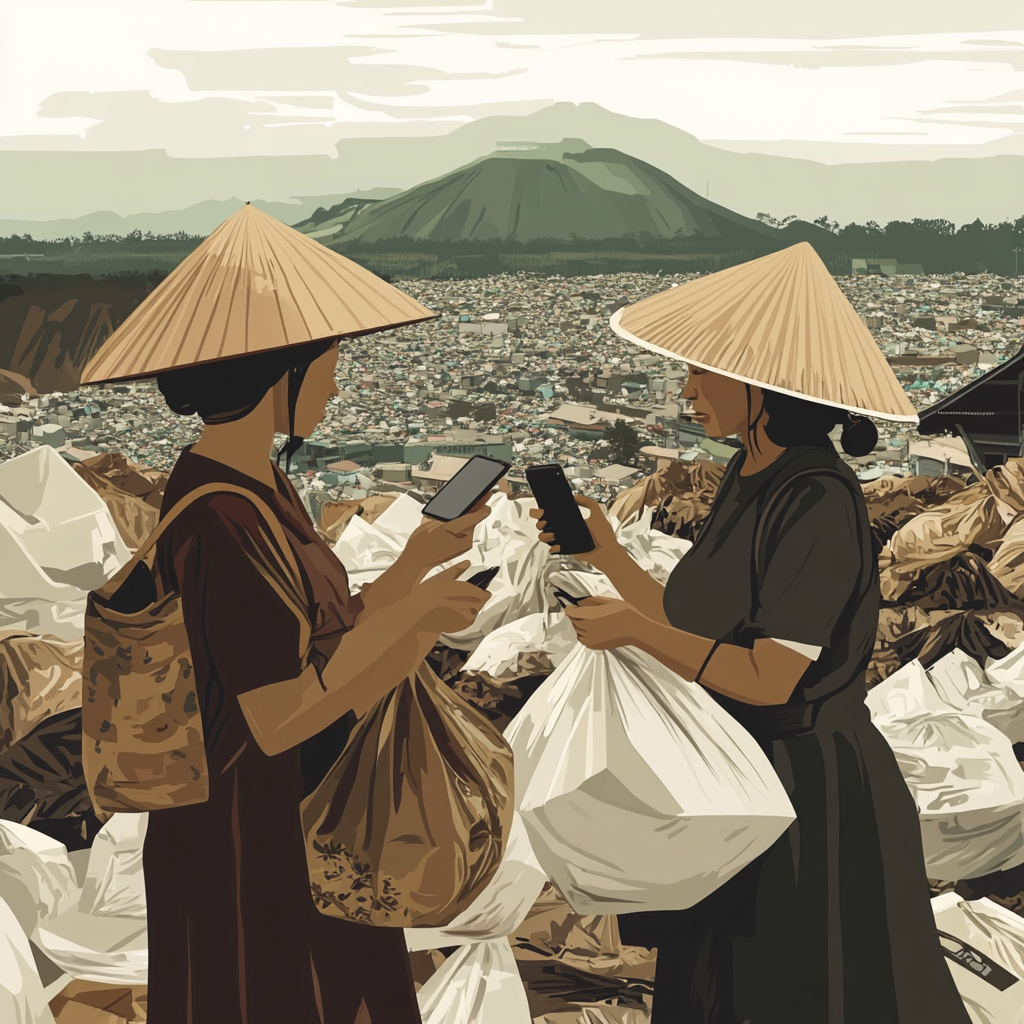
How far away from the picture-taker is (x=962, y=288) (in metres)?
4.94

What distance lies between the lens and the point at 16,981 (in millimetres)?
1102

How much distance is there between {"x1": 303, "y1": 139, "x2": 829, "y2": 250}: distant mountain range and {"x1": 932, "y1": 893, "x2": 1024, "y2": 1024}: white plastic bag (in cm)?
372

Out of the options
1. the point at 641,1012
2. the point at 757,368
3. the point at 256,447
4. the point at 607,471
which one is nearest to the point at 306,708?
the point at 256,447

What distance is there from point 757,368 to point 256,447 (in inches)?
22.4

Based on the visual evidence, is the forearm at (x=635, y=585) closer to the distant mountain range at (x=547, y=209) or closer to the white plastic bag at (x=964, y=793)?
the white plastic bag at (x=964, y=793)

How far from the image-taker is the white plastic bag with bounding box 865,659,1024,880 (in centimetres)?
178

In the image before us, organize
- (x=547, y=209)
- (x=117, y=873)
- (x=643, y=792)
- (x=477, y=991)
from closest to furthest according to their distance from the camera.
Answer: (x=643, y=792)
(x=477, y=991)
(x=117, y=873)
(x=547, y=209)

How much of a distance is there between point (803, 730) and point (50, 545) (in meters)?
2.09

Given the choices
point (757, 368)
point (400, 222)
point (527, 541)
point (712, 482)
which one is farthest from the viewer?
point (400, 222)

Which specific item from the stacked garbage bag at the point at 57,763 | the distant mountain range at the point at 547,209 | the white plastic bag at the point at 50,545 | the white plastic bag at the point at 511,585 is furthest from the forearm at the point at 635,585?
the distant mountain range at the point at 547,209

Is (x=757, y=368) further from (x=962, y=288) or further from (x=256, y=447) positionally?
(x=962, y=288)

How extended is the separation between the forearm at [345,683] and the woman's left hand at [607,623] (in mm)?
290

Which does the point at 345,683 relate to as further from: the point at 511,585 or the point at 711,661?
the point at 511,585

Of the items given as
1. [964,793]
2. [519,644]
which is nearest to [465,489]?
[964,793]
